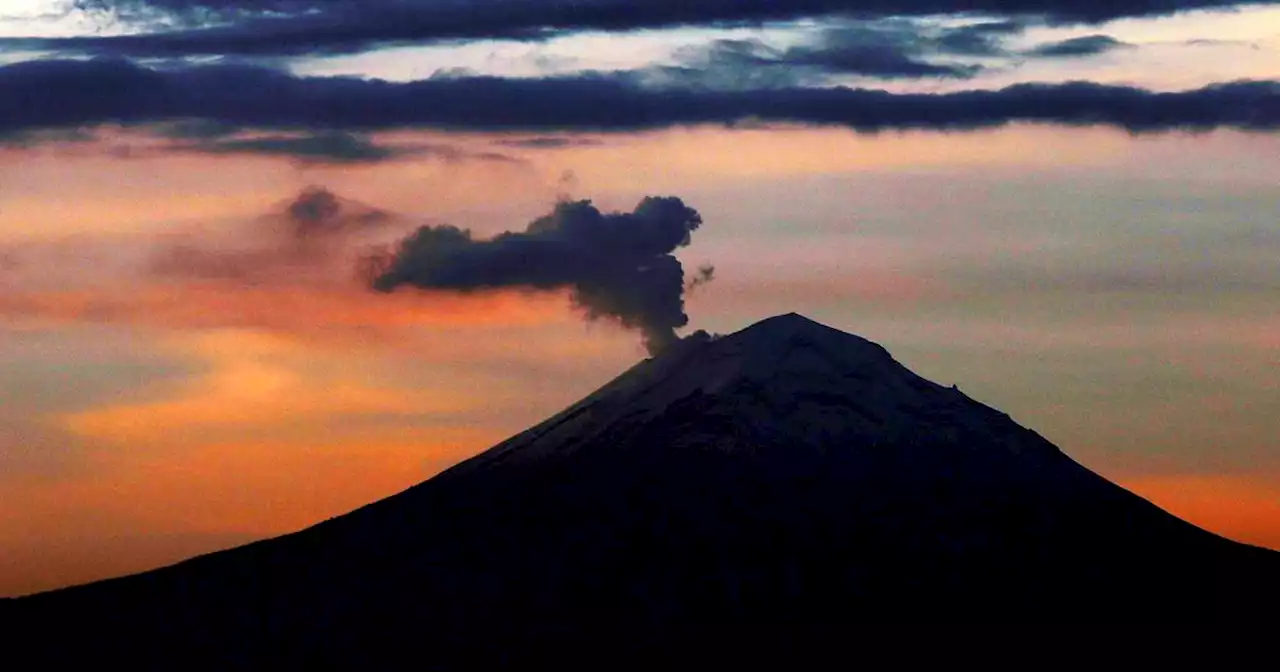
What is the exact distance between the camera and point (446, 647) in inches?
7805

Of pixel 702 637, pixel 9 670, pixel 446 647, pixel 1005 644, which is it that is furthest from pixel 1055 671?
pixel 9 670

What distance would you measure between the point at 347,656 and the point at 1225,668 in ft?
285

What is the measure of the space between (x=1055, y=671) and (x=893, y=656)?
1595 cm

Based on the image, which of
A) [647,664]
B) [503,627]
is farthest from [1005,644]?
[503,627]

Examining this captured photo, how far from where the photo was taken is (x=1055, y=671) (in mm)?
196500

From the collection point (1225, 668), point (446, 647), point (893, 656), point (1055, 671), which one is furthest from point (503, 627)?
point (1225, 668)

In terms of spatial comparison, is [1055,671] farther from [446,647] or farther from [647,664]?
[446,647]

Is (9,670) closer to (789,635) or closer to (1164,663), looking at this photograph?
(789,635)

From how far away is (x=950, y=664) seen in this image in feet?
643

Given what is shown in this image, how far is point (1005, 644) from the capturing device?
7854 inches

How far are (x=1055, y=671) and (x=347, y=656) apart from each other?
227 feet

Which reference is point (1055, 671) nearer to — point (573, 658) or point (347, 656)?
point (573, 658)

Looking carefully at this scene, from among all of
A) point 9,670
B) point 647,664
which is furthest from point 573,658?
point 9,670

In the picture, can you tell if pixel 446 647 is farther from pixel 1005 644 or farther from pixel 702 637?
pixel 1005 644
